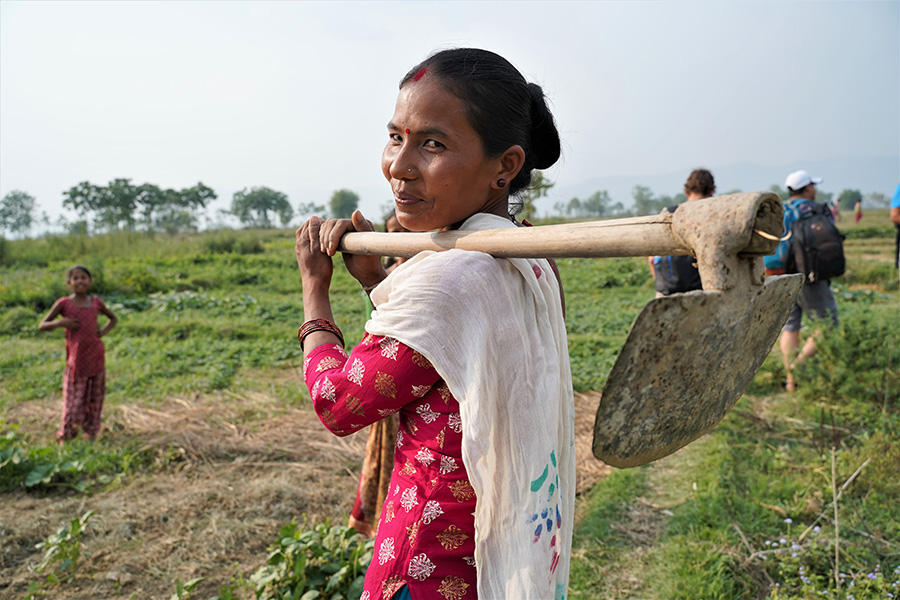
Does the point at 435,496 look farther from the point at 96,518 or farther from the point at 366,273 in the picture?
the point at 96,518

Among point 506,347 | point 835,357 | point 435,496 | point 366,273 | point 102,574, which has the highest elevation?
point 366,273

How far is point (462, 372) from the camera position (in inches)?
46.2

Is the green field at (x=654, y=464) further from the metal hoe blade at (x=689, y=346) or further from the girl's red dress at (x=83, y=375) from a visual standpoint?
the metal hoe blade at (x=689, y=346)

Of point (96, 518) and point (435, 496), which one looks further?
point (96, 518)

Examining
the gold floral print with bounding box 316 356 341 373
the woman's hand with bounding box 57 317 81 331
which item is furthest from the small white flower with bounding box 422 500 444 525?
the woman's hand with bounding box 57 317 81 331

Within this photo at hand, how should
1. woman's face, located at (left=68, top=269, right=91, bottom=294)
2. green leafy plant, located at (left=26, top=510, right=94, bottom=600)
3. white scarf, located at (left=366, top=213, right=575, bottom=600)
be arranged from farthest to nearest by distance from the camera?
woman's face, located at (left=68, top=269, right=91, bottom=294)
green leafy plant, located at (left=26, top=510, right=94, bottom=600)
white scarf, located at (left=366, top=213, right=575, bottom=600)

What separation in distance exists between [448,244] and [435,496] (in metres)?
0.54

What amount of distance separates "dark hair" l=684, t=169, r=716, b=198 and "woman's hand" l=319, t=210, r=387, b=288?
433 cm

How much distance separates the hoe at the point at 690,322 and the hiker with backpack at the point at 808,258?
15.1 ft

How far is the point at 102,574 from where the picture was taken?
3.21 m

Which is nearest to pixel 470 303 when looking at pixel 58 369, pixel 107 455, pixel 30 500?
pixel 30 500

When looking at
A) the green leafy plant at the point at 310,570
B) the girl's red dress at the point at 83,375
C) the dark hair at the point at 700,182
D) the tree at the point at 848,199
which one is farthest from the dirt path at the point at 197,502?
the tree at the point at 848,199

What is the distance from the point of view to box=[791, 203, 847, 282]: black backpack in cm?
523

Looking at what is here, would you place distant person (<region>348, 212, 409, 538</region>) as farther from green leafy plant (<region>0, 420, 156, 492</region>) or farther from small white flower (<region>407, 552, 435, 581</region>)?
green leafy plant (<region>0, 420, 156, 492</region>)
